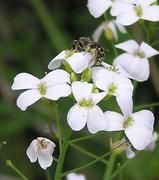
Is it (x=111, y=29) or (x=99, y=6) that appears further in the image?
(x=111, y=29)

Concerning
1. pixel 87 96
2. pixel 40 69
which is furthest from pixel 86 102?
pixel 40 69

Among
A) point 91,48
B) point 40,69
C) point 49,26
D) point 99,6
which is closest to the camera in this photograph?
point 91,48

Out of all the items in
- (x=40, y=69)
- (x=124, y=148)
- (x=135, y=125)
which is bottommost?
(x=40, y=69)

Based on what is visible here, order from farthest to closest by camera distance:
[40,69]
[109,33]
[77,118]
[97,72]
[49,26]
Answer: [49,26] → [40,69] → [109,33] → [97,72] → [77,118]

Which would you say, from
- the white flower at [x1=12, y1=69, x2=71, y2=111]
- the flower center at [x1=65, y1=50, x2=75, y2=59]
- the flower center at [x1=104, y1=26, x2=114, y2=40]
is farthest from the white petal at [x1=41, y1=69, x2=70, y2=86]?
the flower center at [x1=104, y1=26, x2=114, y2=40]

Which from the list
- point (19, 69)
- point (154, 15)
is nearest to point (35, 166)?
point (19, 69)

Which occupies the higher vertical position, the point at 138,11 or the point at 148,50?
the point at 138,11

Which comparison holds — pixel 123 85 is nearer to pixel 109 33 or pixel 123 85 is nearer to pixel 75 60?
pixel 75 60
